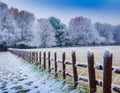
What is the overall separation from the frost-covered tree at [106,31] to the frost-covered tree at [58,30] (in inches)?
1060

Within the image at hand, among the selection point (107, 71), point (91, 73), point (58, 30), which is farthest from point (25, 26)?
point (107, 71)

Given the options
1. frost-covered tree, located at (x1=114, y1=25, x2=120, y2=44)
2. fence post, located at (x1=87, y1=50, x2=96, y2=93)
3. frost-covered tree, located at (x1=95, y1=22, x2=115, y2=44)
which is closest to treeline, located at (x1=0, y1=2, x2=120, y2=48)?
frost-covered tree, located at (x1=95, y1=22, x2=115, y2=44)

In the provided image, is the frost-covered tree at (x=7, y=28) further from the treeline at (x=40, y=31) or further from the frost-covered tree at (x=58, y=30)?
the frost-covered tree at (x=58, y=30)

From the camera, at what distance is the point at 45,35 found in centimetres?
7419

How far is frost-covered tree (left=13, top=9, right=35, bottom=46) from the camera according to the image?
67312 millimetres

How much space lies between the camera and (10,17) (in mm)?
64562

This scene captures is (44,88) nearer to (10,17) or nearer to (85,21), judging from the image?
(10,17)

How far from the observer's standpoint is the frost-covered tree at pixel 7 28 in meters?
61.3

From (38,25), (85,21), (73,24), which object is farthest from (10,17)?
(85,21)

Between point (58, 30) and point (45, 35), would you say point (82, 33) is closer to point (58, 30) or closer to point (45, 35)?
point (58, 30)

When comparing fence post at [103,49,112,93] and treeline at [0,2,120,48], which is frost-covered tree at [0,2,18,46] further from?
fence post at [103,49,112,93]

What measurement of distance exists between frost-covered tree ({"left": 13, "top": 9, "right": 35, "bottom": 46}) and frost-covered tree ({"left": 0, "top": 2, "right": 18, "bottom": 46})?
2998 millimetres

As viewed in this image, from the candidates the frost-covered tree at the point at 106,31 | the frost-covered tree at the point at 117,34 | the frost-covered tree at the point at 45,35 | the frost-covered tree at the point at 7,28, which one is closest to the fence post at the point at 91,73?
the frost-covered tree at the point at 7,28

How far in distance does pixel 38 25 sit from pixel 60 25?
991cm
